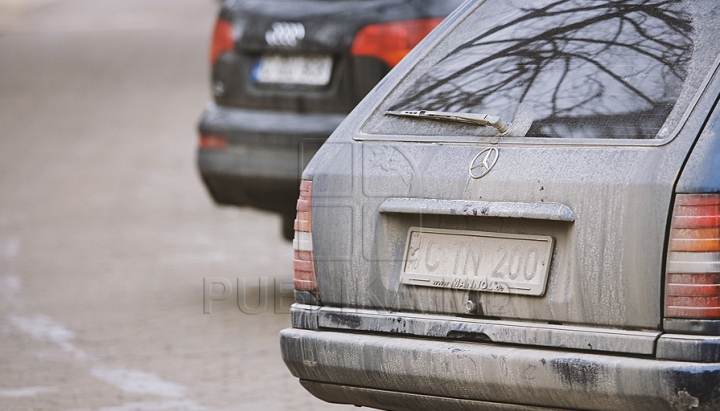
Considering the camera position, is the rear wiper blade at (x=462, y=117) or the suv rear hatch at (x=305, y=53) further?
the suv rear hatch at (x=305, y=53)

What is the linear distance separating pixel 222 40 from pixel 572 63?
12.7 feet

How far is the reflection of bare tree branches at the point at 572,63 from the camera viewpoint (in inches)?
130

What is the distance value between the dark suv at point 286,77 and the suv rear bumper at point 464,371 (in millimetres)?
2668

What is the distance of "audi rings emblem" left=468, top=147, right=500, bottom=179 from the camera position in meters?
3.38

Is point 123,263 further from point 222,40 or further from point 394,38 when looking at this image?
point 394,38

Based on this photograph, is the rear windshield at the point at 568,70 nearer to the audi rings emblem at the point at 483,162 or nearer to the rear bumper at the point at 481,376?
the audi rings emblem at the point at 483,162

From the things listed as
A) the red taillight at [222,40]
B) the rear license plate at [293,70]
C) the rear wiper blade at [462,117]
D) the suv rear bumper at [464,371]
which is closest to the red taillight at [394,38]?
the rear license plate at [293,70]

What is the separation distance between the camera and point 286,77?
6.65 metres

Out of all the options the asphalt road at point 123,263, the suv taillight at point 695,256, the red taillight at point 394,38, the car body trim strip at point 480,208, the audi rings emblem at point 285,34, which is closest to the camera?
the suv taillight at point 695,256

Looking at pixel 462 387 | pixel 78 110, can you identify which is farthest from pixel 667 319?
pixel 78 110

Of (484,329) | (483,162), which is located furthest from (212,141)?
(484,329)

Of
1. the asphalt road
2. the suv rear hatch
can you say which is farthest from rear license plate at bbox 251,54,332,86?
the asphalt road

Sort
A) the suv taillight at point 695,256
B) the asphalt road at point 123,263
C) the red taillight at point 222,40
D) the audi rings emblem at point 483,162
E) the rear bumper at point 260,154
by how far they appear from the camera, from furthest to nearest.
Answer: the red taillight at point 222,40
the rear bumper at point 260,154
the asphalt road at point 123,263
the audi rings emblem at point 483,162
the suv taillight at point 695,256

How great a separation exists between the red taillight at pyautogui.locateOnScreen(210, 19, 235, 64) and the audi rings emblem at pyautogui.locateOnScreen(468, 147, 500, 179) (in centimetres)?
376
